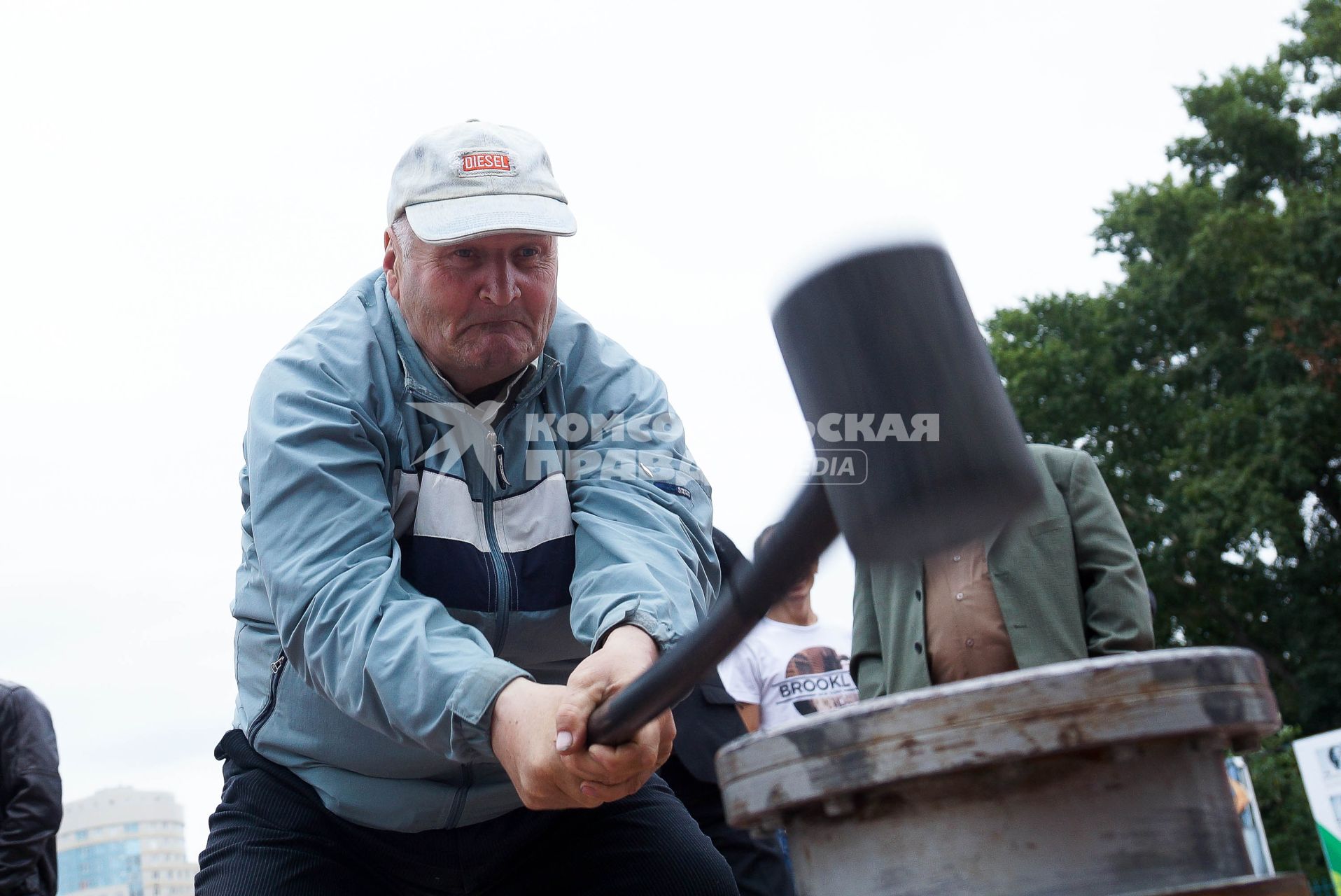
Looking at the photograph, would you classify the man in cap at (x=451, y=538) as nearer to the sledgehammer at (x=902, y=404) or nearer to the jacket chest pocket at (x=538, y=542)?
the jacket chest pocket at (x=538, y=542)

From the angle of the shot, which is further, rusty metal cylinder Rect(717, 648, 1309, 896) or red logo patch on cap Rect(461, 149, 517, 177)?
red logo patch on cap Rect(461, 149, 517, 177)

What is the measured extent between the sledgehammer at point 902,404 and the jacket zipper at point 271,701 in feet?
4.23

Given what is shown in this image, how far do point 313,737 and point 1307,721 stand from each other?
79.0 ft

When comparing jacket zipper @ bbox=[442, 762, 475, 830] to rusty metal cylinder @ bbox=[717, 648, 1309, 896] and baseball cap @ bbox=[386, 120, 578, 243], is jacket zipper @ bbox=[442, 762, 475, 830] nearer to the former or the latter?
baseball cap @ bbox=[386, 120, 578, 243]

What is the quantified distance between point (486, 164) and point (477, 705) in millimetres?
999

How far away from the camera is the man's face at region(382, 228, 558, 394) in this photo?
231cm

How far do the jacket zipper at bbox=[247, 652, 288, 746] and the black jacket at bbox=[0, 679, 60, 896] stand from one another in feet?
11.5

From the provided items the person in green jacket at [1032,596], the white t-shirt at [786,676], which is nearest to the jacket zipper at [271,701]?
the person in green jacket at [1032,596]

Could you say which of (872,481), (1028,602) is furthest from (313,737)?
(1028,602)

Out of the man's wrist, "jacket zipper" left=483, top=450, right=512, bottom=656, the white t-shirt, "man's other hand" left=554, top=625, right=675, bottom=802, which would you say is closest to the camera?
"man's other hand" left=554, top=625, right=675, bottom=802

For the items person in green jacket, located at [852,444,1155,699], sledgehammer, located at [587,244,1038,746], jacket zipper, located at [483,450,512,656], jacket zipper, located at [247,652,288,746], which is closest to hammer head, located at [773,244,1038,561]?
sledgehammer, located at [587,244,1038,746]

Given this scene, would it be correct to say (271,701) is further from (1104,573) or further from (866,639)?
(1104,573)

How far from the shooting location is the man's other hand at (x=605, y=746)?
5.85 feet

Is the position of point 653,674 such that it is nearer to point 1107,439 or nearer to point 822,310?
point 822,310
